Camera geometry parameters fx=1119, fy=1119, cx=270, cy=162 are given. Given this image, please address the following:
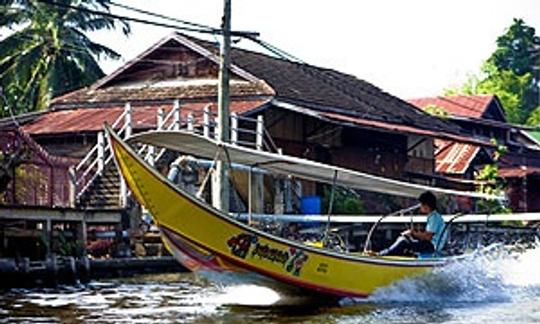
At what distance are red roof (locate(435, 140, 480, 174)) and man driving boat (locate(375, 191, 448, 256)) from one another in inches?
974

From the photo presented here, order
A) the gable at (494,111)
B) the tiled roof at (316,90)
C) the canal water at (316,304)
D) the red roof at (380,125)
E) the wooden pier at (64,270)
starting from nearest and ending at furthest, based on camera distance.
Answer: the canal water at (316,304)
the wooden pier at (64,270)
the red roof at (380,125)
the tiled roof at (316,90)
the gable at (494,111)

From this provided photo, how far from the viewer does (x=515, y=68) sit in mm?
78812

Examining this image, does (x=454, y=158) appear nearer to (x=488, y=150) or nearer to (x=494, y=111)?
(x=488, y=150)

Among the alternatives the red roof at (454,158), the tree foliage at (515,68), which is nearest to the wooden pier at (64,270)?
the red roof at (454,158)

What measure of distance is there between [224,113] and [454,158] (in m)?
23.0

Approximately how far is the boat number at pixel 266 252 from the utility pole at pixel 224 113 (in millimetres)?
4782

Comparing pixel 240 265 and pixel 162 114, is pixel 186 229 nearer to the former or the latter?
pixel 240 265

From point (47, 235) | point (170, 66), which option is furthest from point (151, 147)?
point (170, 66)

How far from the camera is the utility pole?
20281 millimetres

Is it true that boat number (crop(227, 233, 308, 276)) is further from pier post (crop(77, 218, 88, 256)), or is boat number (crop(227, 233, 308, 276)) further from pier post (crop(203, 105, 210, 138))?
pier post (crop(203, 105, 210, 138))

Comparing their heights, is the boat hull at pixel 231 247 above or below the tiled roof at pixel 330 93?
below

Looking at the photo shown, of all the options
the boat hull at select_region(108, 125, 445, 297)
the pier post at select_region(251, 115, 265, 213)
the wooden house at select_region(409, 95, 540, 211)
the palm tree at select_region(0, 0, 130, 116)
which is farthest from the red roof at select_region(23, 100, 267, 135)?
the boat hull at select_region(108, 125, 445, 297)

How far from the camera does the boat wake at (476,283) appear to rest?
53.4 feet

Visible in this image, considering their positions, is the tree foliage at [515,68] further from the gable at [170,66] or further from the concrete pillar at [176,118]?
the concrete pillar at [176,118]
